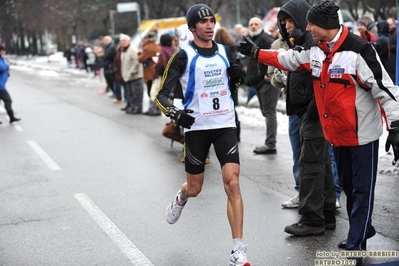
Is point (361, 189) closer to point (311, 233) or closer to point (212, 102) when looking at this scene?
point (311, 233)

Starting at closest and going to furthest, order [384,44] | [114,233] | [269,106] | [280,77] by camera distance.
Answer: [114,233]
[280,77]
[269,106]
[384,44]

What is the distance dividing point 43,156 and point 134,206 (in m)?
4.08

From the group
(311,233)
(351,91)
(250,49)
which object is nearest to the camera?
(351,91)

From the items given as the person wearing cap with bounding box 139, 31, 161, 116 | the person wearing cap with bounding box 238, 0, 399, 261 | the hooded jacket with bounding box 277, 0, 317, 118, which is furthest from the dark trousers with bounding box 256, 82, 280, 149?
the person wearing cap with bounding box 139, 31, 161, 116

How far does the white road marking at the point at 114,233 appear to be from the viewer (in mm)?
6102

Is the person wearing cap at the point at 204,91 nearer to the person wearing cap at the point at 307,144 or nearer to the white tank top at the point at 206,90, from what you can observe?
the white tank top at the point at 206,90

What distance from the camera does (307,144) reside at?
263 inches

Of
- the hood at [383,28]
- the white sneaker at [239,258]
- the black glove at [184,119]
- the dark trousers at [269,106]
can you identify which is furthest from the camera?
the hood at [383,28]

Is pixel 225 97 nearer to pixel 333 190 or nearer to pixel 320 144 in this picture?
pixel 320 144

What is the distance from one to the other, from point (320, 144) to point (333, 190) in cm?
56

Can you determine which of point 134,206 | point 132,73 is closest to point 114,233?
point 134,206

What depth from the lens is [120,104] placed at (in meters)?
20.2

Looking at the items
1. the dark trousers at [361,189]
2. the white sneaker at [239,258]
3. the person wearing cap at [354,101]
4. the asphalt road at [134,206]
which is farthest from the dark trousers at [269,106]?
the white sneaker at [239,258]

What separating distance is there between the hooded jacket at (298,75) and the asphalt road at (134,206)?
1.20 metres
